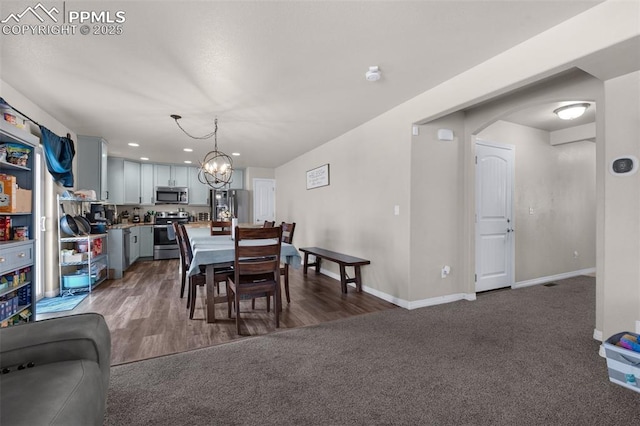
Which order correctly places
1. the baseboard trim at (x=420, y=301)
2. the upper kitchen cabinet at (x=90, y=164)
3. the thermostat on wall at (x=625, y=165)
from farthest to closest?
the upper kitchen cabinet at (x=90, y=164) < the baseboard trim at (x=420, y=301) < the thermostat on wall at (x=625, y=165)

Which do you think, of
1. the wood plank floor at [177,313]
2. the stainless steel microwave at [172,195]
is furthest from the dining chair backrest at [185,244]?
the stainless steel microwave at [172,195]

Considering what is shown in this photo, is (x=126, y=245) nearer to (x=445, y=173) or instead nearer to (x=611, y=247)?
(x=445, y=173)

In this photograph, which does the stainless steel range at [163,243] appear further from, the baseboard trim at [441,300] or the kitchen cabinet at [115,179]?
the baseboard trim at [441,300]

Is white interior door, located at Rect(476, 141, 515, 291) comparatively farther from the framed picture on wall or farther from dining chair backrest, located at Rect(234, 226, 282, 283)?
dining chair backrest, located at Rect(234, 226, 282, 283)

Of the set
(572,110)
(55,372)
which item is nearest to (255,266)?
(55,372)

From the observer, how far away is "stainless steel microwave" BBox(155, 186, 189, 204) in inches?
273

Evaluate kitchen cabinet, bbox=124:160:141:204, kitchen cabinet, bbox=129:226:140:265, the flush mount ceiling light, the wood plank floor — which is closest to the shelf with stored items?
the wood plank floor

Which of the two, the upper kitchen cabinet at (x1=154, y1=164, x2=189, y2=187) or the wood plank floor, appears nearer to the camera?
the wood plank floor

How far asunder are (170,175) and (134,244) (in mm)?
1856

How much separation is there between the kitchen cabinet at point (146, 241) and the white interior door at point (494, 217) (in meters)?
6.75

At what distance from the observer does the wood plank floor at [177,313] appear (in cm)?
244

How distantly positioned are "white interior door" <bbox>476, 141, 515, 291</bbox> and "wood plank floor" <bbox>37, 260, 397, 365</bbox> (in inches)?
63.2

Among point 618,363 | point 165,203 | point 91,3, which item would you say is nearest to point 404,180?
point 618,363

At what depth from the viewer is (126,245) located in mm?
5422
